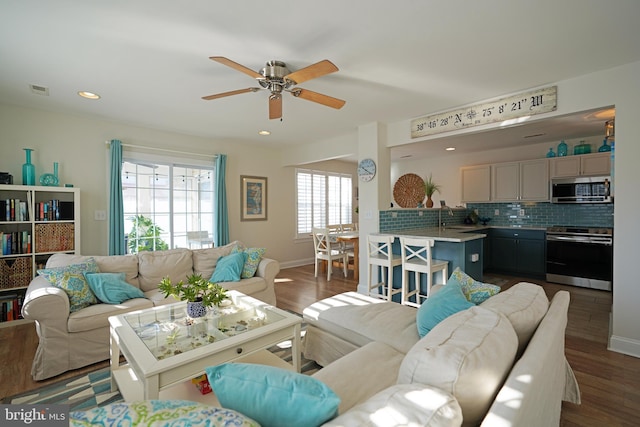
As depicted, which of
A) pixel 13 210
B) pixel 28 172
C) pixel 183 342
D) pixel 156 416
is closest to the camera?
pixel 156 416

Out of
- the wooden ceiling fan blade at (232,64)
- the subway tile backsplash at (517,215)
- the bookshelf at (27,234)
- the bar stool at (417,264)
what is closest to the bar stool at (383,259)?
the bar stool at (417,264)

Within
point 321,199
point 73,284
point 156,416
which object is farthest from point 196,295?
point 321,199

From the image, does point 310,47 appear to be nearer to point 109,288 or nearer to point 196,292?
point 196,292

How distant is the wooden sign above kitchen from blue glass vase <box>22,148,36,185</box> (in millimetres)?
4737

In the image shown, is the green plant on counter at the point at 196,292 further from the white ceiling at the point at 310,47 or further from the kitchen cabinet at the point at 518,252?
the kitchen cabinet at the point at 518,252

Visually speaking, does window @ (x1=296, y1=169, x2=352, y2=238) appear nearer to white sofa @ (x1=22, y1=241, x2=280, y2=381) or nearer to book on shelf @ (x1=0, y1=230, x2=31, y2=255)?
white sofa @ (x1=22, y1=241, x2=280, y2=381)

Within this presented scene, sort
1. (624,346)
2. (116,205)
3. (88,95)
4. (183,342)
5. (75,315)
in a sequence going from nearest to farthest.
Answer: (183,342)
(75,315)
(624,346)
(88,95)
(116,205)

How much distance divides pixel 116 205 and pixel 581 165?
7077 millimetres

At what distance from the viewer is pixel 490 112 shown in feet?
10.9

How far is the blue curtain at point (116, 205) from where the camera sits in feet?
13.1
